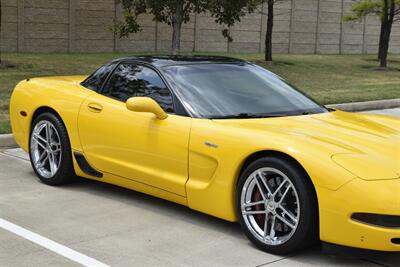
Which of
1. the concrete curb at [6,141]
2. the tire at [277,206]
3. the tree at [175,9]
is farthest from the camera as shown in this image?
the tree at [175,9]

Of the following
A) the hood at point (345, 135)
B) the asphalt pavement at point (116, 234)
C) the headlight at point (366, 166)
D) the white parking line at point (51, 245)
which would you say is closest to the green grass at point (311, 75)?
the asphalt pavement at point (116, 234)

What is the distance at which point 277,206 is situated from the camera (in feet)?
13.9

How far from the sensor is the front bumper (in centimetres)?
380

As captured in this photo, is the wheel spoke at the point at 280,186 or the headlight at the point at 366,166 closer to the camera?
the headlight at the point at 366,166

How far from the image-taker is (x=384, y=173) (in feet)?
13.0

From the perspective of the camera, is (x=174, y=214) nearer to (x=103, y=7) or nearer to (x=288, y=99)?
(x=288, y=99)

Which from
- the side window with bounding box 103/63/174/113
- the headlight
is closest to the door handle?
the side window with bounding box 103/63/174/113

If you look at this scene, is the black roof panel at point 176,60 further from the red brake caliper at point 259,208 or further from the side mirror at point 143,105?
the red brake caliper at point 259,208

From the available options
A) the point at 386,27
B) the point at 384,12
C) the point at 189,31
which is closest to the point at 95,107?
the point at 386,27

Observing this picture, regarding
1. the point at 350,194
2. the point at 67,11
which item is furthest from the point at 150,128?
the point at 67,11

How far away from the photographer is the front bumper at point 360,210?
3.80m

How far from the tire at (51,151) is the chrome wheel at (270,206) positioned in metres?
2.25

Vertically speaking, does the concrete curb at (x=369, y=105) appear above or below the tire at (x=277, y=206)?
below

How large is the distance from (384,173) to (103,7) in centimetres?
2129
